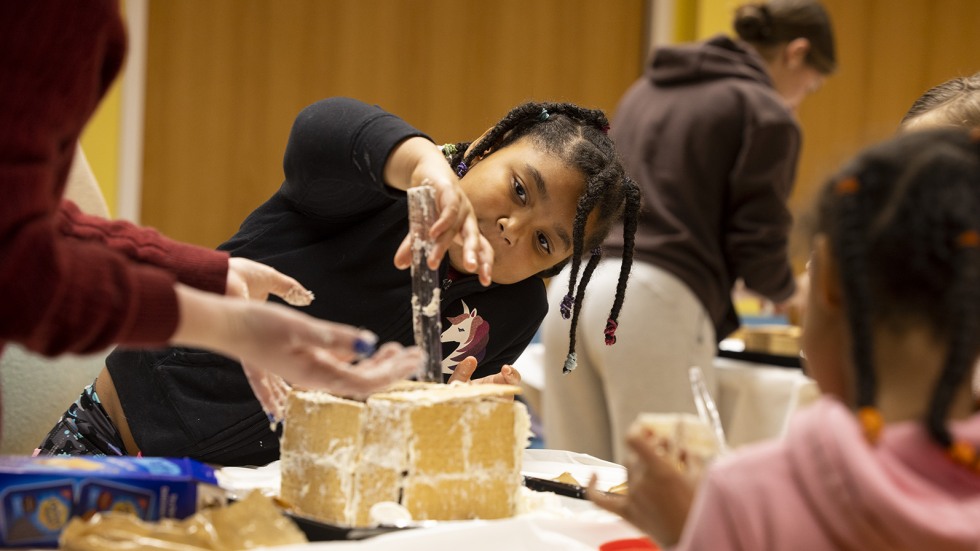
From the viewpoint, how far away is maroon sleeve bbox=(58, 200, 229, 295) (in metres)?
0.94

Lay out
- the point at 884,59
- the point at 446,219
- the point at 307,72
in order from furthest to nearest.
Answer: the point at 884,59
the point at 307,72
the point at 446,219

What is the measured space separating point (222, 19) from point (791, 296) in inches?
93.9

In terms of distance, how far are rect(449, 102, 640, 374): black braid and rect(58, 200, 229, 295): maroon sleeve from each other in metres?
0.57

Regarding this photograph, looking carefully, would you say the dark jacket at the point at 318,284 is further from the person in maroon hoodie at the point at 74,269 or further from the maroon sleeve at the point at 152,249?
the person in maroon hoodie at the point at 74,269

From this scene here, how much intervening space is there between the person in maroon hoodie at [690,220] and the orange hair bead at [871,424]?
1780mm

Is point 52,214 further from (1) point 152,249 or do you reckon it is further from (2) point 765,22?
(2) point 765,22

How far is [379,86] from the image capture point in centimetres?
419

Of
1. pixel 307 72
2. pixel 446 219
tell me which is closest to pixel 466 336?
pixel 446 219

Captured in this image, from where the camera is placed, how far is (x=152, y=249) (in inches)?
37.0

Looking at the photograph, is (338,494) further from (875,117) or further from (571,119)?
(875,117)

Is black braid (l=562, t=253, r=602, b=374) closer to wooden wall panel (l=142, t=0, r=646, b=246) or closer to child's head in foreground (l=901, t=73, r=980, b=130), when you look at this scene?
child's head in foreground (l=901, t=73, r=980, b=130)

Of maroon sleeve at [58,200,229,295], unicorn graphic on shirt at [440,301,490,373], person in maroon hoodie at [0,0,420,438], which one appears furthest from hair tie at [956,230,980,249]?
unicorn graphic on shirt at [440,301,490,373]

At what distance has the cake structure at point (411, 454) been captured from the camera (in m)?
0.99

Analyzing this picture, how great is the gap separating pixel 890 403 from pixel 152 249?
643 mm
